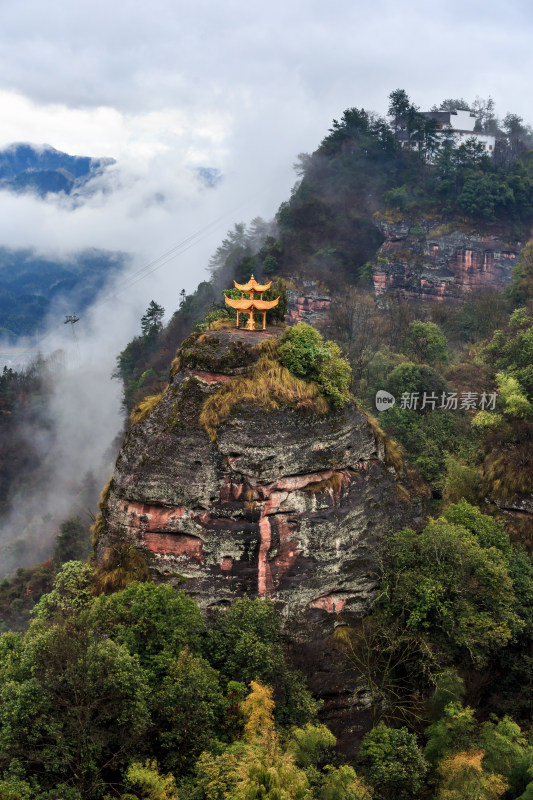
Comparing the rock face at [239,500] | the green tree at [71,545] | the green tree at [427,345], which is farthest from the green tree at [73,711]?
the green tree at [427,345]

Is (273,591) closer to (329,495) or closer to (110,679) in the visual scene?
(329,495)

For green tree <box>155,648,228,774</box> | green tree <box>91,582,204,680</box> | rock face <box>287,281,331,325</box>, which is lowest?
green tree <box>155,648,228,774</box>

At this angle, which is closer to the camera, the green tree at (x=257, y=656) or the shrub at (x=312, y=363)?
the green tree at (x=257, y=656)

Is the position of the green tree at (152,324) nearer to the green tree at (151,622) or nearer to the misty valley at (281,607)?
the misty valley at (281,607)

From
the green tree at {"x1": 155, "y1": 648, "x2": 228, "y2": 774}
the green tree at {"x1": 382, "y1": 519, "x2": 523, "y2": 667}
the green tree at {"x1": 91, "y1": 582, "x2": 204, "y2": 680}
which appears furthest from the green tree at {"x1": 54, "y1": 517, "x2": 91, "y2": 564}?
the green tree at {"x1": 155, "y1": 648, "x2": 228, "y2": 774}

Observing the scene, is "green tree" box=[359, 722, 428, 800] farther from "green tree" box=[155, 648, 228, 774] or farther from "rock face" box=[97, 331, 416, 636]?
"green tree" box=[155, 648, 228, 774]

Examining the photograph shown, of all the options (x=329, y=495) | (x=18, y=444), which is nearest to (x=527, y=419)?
(x=329, y=495)
